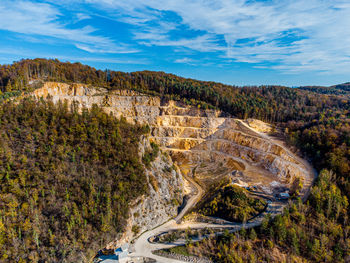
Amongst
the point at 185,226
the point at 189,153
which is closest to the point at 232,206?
the point at 185,226

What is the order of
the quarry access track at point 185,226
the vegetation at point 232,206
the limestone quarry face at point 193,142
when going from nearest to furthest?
the quarry access track at point 185,226, the vegetation at point 232,206, the limestone quarry face at point 193,142

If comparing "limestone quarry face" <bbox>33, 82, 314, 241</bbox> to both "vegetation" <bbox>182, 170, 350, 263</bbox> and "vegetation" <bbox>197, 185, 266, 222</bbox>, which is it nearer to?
"vegetation" <bbox>197, 185, 266, 222</bbox>

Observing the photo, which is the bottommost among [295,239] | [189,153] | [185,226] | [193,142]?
[185,226]

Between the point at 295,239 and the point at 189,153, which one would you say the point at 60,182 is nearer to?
the point at 295,239

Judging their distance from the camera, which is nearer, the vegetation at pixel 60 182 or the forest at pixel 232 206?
the vegetation at pixel 60 182

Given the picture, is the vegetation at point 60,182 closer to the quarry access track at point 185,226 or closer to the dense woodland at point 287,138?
the dense woodland at point 287,138

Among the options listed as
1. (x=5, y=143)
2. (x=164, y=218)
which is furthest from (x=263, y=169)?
(x=5, y=143)

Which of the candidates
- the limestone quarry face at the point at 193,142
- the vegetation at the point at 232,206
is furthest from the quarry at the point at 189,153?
the vegetation at the point at 232,206
